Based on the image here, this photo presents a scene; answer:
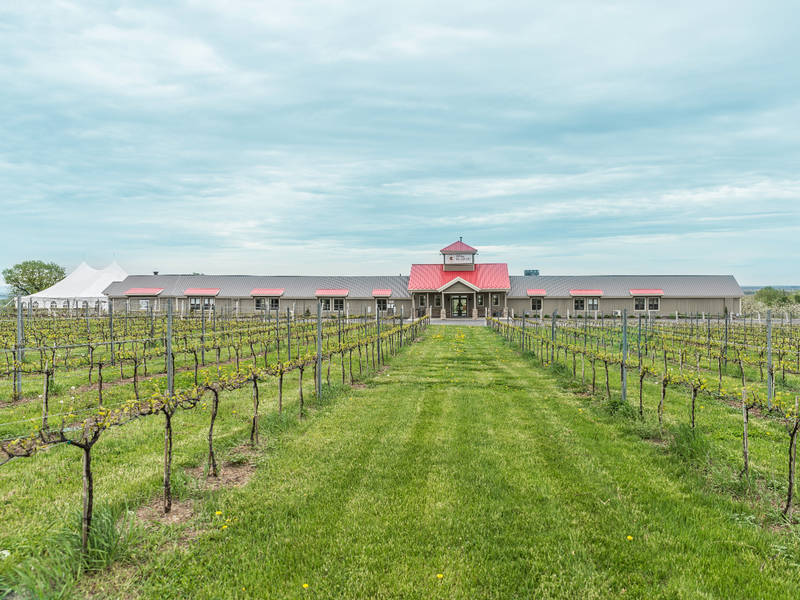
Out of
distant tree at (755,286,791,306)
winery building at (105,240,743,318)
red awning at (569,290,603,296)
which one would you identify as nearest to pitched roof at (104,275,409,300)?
winery building at (105,240,743,318)

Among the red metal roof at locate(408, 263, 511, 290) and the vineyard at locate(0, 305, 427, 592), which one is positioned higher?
the red metal roof at locate(408, 263, 511, 290)

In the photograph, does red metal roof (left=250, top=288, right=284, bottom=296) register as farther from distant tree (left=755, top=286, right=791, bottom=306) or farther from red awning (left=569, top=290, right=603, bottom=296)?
distant tree (left=755, top=286, right=791, bottom=306)

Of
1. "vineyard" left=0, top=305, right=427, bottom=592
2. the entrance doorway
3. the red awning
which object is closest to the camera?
"vineyard" left=0, top=305, right=427, bottom=592

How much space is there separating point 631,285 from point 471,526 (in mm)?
50662

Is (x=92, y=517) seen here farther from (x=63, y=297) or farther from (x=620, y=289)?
(x=63, y=297)

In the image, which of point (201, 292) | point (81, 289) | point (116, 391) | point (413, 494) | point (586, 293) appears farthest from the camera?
point (81, 289)

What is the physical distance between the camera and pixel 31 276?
264 ft

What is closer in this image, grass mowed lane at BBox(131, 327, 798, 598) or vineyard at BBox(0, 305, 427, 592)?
grass mowed lane at BBox(131, 327, 798, 598)

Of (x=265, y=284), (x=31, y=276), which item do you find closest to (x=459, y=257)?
(x=265, y=284)

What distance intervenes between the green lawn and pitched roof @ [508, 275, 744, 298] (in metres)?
42.8

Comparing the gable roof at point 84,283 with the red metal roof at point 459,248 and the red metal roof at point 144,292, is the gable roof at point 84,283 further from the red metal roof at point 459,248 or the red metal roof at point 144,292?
the red metal roof at point 459,248

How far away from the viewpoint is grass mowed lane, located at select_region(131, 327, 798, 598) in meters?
4.17

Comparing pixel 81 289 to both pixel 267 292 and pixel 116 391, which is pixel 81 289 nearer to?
pixel 267 292

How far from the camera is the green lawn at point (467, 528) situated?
13.6ft
